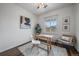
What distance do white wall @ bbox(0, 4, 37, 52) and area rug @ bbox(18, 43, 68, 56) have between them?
0.14 meters

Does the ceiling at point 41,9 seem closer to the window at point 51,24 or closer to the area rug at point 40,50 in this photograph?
the window at point 51,24

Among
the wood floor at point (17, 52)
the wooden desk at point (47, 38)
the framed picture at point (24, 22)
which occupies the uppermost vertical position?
the framed picture at point (24, 22)

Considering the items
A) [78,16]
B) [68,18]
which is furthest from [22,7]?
[78,16]

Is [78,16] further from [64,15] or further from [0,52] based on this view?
[0,52]

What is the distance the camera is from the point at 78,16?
4.61 ft

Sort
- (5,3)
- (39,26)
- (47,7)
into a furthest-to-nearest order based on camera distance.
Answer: (39,26), (47,7), (5,3)

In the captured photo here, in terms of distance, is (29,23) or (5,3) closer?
(5,3)

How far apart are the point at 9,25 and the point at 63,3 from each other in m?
1.14

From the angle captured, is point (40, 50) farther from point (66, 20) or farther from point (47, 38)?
point (66, 20)

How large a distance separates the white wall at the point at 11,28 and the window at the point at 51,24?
354 millimetres

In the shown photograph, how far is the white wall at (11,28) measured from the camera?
1.38 metres

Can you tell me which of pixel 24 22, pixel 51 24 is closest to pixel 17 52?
pixel 24 22

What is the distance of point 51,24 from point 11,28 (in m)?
0.82

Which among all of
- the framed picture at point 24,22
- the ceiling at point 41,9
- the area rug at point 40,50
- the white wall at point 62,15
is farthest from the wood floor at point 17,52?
the ceiling at point 41,9
